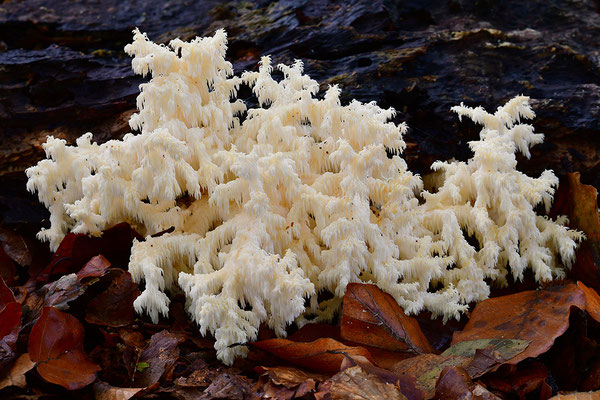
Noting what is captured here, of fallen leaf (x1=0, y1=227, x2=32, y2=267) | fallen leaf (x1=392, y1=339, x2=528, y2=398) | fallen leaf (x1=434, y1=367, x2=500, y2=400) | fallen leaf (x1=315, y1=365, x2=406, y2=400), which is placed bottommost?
fallen leaf (x1=392, y1=339, x2=528, y2=398)

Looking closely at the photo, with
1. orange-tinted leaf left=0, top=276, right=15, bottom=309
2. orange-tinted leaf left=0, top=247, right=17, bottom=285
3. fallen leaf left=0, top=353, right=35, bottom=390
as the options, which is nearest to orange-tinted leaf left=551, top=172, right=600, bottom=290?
fallen leaf left=0, top=353, right=35, bottom=390

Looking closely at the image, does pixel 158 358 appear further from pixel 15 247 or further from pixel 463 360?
pixel 15 247

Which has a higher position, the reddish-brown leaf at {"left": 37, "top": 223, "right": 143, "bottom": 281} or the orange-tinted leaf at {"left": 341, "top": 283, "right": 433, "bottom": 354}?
the reddish-brown leaf at {"left": 37, "top": 223, "right": 143, "bottom": 281}

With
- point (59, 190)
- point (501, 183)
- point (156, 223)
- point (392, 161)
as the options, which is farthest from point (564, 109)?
point (59, 190)

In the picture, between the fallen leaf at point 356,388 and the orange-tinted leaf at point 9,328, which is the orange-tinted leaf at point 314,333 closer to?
the fallen leaf at point 356,388

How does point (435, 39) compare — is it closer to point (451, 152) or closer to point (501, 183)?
point (451, 152)

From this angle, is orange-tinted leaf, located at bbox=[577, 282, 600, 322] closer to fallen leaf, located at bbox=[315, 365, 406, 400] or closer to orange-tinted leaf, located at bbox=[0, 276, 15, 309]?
fallen leaf, located at bbox=[315, 365, 406, 400]
